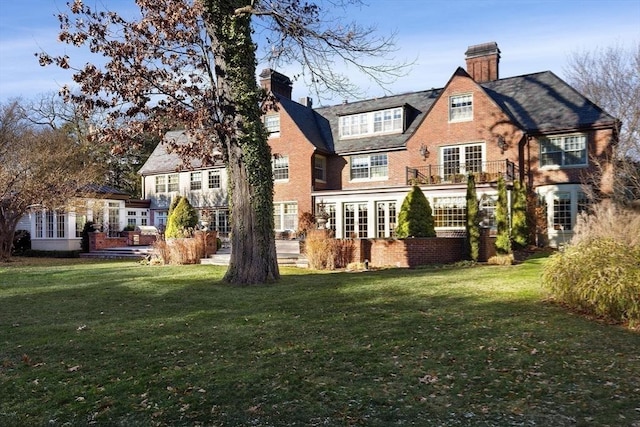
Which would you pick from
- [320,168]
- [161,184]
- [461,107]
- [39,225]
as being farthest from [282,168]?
[39,225]

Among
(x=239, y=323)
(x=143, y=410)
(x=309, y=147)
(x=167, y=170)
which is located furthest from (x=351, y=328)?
(x=167, y=170)

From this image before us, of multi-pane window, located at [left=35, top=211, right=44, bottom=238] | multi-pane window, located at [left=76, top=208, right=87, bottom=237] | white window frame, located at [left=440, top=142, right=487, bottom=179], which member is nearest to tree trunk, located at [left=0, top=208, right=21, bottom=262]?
multi-pane window, located at [left=76, top=208, right=87, bottom=237]

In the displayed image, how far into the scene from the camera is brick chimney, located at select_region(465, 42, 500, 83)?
92.5ft

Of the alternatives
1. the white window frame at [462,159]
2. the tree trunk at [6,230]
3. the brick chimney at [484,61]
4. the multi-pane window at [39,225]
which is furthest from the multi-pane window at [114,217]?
the brick chimney at [484,61]

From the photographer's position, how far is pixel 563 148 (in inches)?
918

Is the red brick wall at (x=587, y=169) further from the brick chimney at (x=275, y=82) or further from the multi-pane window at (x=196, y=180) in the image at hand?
the multi-pane window at (x=196, y=180)

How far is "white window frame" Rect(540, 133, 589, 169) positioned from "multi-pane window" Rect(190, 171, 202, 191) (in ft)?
69.1

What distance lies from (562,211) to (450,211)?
17.3ft

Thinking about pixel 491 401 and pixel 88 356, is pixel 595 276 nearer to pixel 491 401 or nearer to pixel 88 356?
pixel 491 401

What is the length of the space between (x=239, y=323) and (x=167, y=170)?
29.0 metres

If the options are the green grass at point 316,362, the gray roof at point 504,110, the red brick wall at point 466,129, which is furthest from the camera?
the red brick wall at point 466,129

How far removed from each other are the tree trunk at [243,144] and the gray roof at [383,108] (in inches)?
632

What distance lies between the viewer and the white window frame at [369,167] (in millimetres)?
27422

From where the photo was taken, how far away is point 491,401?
4141mm
